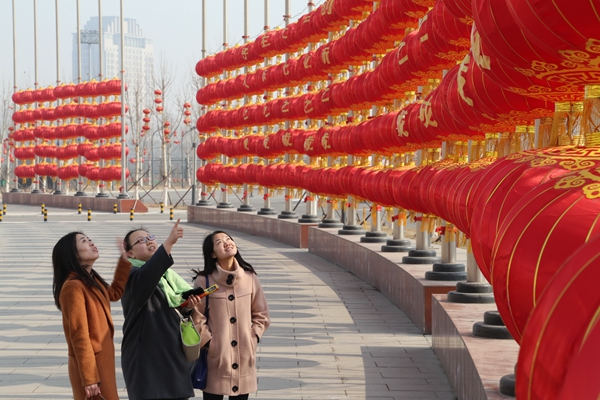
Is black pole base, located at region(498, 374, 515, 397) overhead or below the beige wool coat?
below

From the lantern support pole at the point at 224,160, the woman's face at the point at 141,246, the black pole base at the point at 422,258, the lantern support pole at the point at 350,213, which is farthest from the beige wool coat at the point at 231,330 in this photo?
the lantern support pole at the point at 224,160

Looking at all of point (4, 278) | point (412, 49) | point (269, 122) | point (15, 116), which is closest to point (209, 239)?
point (412, 49)

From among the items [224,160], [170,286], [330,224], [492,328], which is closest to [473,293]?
[492,328]

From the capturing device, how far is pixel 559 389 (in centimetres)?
146

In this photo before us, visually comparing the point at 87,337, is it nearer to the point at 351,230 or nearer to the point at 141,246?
the point at 141,246

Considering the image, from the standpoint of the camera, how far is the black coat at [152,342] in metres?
4.62

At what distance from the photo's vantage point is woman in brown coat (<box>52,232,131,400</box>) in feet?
14.6

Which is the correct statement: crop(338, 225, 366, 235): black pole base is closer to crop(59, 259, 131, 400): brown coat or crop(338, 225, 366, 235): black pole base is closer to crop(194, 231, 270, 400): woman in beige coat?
crop(194, 231, 270, 400): woman in beige coat

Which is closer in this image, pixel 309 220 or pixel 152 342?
pixel 152 342

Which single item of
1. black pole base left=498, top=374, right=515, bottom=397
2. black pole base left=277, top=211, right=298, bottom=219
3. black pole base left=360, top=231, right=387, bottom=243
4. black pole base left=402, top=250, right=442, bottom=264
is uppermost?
black pole base left=277, top=211, right=298, bottom=219

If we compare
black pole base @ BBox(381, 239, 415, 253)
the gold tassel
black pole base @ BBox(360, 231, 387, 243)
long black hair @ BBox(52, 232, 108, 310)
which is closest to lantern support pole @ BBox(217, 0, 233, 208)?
black pole base @ BBox(360, 231, 387, 243)

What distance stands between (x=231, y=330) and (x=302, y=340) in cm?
396

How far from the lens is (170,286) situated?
4.84 metres

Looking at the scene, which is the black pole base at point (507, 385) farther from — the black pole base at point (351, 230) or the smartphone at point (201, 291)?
the black pole base at point (351, 230)
